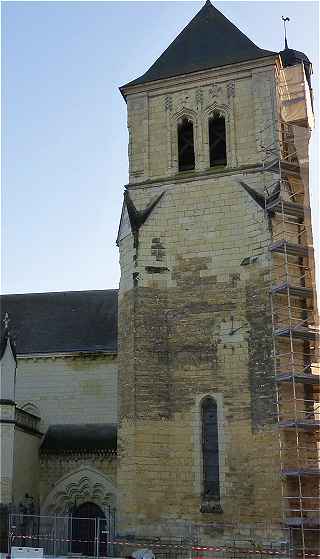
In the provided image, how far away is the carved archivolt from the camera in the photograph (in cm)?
2041

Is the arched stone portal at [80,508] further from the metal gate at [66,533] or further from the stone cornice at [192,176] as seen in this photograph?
the stone cornice at [192,176]

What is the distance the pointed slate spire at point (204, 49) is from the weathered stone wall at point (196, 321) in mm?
462

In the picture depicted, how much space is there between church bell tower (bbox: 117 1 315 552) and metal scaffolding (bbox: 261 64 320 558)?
0.23ft

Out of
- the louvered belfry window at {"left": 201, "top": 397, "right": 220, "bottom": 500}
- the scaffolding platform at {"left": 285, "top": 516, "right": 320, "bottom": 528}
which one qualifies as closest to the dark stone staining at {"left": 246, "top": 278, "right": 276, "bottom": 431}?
the louvered belfry window at {"left": 201, "top": 397, "right": 220, "bottom": 500}

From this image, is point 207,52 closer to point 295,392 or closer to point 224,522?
point 295,392

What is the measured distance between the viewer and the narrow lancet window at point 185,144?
1920 cm

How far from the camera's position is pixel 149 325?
57.5 feet

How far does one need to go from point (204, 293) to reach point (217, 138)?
4338 millimetres

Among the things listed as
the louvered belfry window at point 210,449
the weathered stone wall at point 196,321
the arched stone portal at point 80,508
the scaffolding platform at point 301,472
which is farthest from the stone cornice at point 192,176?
the arched stone portal at point 80,508

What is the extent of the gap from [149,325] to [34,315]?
8.56 m

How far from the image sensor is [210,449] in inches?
652

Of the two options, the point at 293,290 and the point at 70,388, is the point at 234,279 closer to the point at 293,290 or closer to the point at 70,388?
the point at 293,290

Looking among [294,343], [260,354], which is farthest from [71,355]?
[294,343]

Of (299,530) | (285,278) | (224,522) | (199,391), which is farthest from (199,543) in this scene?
(285,278)
